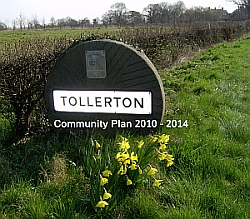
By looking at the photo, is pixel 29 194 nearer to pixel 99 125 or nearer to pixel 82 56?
pixel 99 125

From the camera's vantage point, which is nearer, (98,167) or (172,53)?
(98,167)

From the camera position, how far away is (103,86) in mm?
3926

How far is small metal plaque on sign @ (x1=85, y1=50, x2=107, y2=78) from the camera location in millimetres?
3865

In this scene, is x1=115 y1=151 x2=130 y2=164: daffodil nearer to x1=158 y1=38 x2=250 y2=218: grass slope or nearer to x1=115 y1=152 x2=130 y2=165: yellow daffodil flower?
x1=115 y1=152 x2=130 y2=165: yellow daffodil flower

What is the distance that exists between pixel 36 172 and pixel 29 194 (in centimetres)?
45

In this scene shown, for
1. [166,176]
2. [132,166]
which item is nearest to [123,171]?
[132,166]

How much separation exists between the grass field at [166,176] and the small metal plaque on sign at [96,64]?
0.85 meters

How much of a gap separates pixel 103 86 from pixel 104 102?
22 cm

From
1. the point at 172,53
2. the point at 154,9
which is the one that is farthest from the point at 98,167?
the point at 154,9

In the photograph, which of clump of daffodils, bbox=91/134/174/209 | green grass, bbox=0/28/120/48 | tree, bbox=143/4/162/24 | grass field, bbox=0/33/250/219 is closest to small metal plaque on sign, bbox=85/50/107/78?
grass field, bbox=0/33/250/219

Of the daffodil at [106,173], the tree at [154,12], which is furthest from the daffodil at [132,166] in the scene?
the tree at [154,12]

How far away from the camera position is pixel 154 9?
73.4ft

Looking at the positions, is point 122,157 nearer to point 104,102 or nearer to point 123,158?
point 123,158

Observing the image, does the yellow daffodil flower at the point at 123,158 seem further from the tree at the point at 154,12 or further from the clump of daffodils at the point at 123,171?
the tree at the point at 154,12
